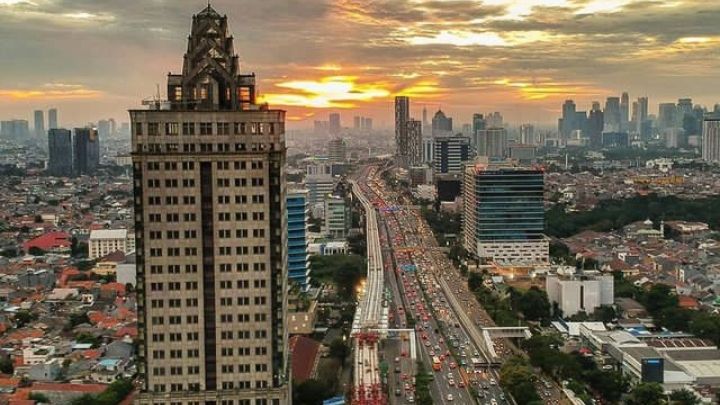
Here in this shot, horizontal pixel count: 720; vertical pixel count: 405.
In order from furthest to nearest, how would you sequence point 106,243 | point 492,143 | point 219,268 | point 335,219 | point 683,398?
point 492,143 → point 335,219 → point 106,243 → point 683,398 → point 219,268

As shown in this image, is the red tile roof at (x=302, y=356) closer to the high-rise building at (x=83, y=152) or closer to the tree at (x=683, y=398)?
the tree at (x=683, y=398)

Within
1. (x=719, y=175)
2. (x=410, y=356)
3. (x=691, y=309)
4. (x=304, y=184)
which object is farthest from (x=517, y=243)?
(x=719, y=175)

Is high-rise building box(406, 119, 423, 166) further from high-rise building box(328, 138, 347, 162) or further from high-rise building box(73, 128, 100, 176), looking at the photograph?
high-rise building box(73, 128, 100, 176)

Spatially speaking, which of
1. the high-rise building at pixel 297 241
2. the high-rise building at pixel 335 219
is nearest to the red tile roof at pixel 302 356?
the high-rise building at pixel 297 241

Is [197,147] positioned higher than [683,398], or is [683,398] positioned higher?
[197,147]

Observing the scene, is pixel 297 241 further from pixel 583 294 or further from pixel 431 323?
pixel 583 294

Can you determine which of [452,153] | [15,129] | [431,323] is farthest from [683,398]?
[15,129]

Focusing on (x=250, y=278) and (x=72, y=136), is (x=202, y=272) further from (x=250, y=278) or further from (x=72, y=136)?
(x=72, y=136)

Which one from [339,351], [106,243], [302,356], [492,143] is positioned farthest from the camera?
[492,143]
